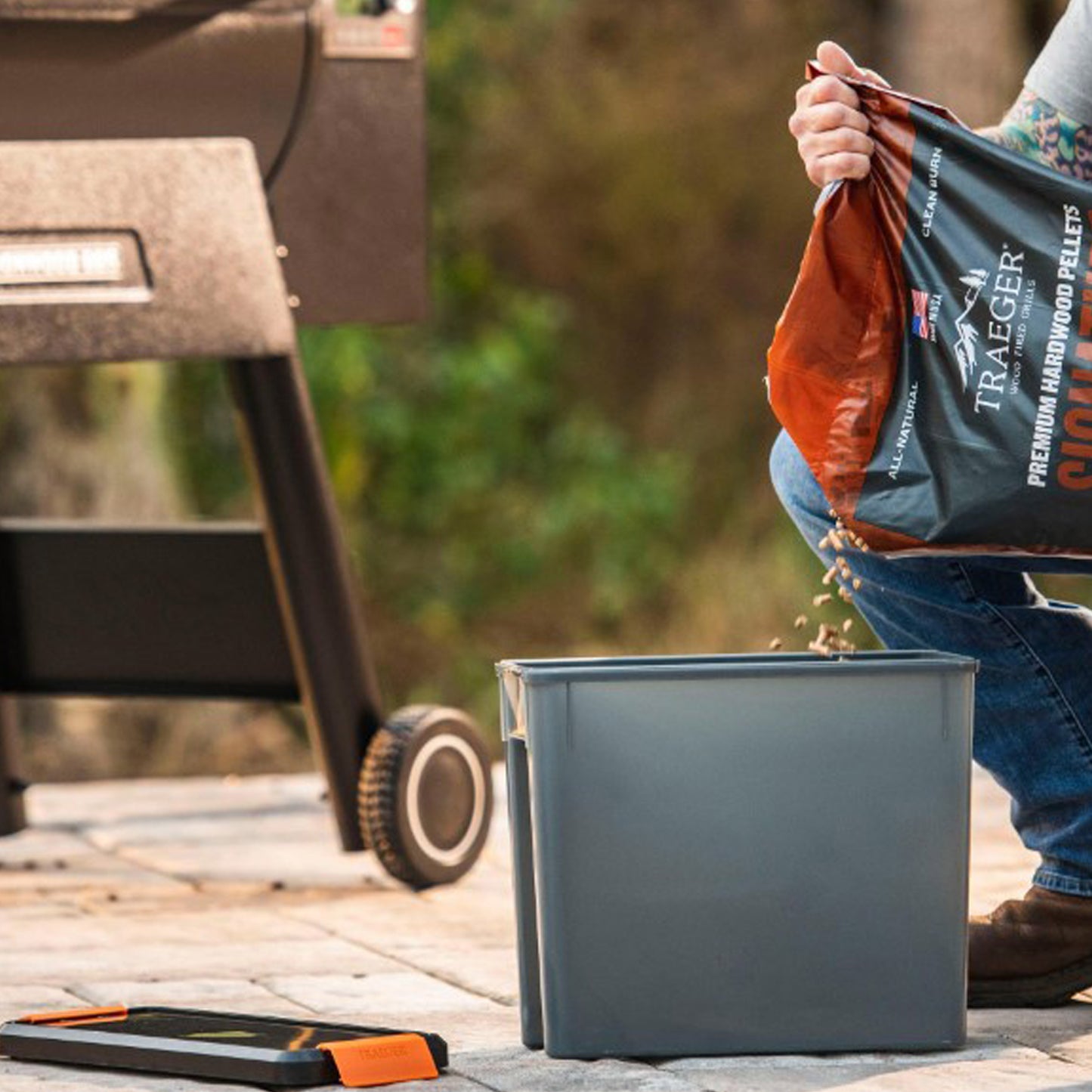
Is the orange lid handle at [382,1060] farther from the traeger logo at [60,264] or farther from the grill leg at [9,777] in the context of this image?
the grill leg at [9,777]

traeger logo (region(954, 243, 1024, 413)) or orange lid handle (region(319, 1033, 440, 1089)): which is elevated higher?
traeger logo (region(954, 243, 1024, 413))

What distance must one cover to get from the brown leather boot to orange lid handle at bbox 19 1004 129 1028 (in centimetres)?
88

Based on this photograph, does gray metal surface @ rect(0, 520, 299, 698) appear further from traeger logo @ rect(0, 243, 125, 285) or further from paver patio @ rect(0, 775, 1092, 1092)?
traeger logo @ rect(0, 243, 125, 285)

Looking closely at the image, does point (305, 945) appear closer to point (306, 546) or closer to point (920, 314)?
point (306, 546)

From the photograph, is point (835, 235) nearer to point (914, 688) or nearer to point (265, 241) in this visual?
point (914, 688)

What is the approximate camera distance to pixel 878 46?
10.4m

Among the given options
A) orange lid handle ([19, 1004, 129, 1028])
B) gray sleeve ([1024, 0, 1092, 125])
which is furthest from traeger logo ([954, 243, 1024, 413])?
orange lid handle ([19, 1004, 129, 1028])

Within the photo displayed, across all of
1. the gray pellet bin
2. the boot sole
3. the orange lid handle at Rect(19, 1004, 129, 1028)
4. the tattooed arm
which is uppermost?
the tattooed arm

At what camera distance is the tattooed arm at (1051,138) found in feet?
8.91

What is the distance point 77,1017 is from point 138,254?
112cm

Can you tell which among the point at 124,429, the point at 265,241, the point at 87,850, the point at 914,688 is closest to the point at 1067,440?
the point at 914,688

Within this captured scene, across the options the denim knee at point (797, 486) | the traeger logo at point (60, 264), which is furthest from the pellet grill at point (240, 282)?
the denim knee at point (797, 486)

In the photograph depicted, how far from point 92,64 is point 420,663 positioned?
5.69m

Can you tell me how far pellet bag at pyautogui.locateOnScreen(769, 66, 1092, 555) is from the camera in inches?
95.0
